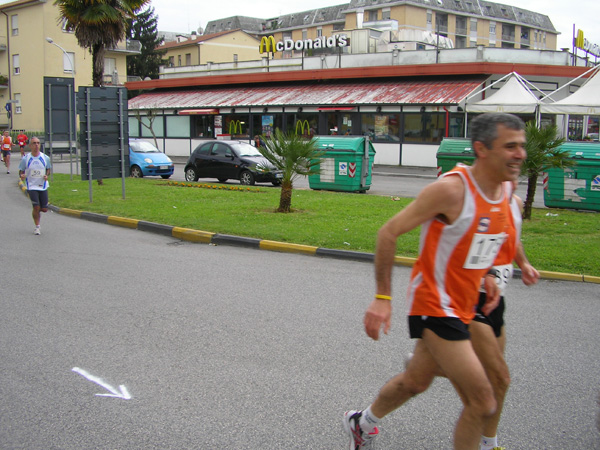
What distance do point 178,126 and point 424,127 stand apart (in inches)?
692

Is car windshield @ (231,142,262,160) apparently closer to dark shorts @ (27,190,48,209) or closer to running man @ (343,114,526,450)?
dark shorts @ (27,190,48,209)

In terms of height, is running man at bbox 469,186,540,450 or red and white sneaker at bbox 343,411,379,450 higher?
running man at bbox 469,186,540,450

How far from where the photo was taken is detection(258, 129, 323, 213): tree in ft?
42.4

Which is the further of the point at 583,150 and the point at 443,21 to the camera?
the point at 443,21

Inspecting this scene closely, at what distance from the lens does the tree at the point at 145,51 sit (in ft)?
234

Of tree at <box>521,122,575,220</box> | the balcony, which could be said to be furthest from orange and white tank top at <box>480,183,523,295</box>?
the balcony

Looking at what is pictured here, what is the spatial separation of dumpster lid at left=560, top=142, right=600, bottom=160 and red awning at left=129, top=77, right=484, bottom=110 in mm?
14056

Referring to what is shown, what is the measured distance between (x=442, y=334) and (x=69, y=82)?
2011cm

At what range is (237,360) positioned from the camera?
195 inches

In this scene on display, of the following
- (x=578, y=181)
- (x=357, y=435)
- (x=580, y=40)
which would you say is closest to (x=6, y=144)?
(x=578, y=181)

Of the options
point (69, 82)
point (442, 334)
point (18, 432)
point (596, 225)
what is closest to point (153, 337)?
point (18, 432)

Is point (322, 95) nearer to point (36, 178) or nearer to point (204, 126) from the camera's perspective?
point (204, 126)

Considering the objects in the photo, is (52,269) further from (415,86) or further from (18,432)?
(415,86)

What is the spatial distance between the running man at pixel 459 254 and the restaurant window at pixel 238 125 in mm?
35357
